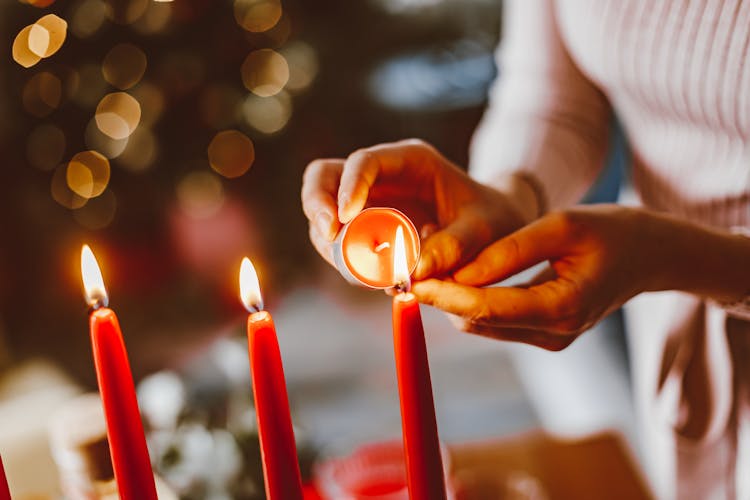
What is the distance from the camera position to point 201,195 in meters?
3.32

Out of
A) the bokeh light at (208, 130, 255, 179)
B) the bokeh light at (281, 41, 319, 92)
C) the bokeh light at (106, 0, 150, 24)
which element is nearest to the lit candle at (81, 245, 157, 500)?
the bokeh light at (106, 0, 150, 24)

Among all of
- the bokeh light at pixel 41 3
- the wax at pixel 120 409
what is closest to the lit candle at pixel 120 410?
the wax at pixel 120 409

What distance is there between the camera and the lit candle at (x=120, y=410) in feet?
1.26

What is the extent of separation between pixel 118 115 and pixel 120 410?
8.56 feet

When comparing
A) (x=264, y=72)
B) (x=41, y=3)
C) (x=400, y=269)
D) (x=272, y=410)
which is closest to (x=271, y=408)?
(x=272, y=410)

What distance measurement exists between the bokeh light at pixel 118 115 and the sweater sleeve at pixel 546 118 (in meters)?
2.17

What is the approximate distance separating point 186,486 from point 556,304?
54 cm

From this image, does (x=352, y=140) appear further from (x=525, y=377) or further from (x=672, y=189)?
(x=672, y=189)

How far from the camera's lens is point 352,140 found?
369 cm

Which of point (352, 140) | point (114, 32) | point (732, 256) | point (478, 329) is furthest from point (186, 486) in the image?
point (352, 140)

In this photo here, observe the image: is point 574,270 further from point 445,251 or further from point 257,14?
point 257,14

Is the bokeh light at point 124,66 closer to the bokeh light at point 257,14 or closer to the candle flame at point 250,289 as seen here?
the bokeh light at point 257,14

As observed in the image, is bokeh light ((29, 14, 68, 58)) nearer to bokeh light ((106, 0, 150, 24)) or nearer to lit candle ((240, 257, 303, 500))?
bokeh light ((106, 0, 150, 24))

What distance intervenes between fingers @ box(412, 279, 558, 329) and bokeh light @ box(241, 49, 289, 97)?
2.56m
